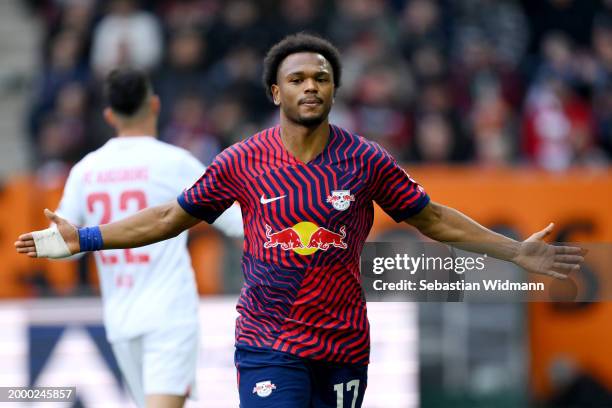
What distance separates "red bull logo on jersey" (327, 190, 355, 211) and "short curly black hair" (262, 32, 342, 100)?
540 millimetres

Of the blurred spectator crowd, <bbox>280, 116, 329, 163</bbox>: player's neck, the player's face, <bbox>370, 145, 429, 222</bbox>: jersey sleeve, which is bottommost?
<bbox>370, 145, 429, 222</bbox>: jersey sleeve

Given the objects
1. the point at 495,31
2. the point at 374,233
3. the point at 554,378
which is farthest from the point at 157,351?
the point at 495,31

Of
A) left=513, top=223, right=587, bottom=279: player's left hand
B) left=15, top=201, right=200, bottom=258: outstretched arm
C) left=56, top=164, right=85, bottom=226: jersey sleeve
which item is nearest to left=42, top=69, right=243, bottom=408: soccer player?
left=56, top=164, right=85, bottom=226: jersey sleeve

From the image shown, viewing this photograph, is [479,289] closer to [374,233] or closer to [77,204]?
[77,204]

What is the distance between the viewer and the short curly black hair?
541 cm

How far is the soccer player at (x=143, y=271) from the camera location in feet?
22.2

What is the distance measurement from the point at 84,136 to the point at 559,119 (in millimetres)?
4994

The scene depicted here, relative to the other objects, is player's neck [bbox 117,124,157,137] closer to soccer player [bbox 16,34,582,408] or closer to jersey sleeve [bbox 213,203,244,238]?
jersey sleeve [bbox 213,203,244,238]

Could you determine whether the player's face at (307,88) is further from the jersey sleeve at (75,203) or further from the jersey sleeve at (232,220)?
the jersey sleeve at (75,203)

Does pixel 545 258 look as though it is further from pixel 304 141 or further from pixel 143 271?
pixel 143 271

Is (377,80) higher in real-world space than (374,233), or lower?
higher

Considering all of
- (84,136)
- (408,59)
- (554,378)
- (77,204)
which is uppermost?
(408,59)

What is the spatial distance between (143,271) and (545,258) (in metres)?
2.34

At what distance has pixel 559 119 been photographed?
12734 mm
